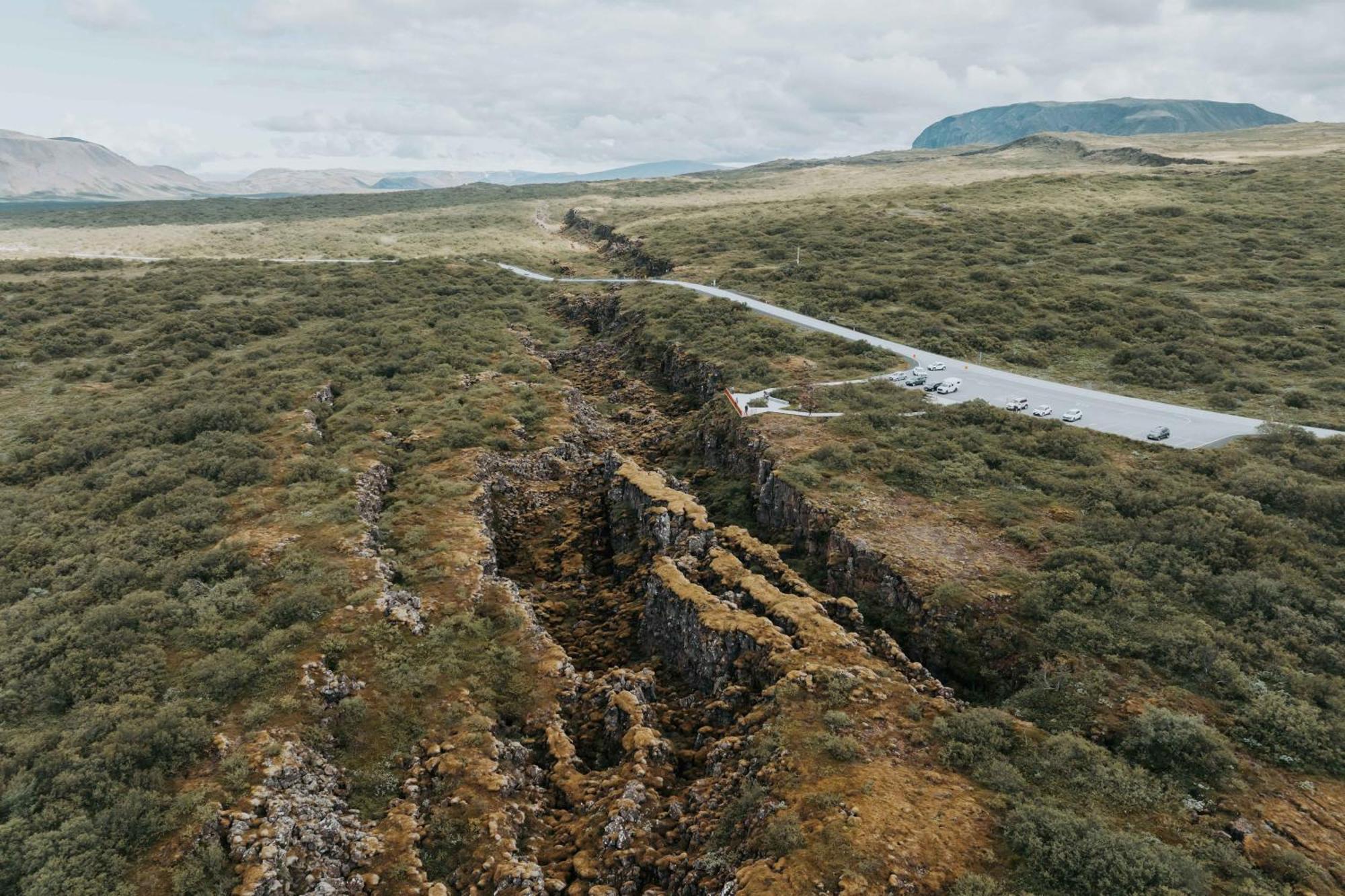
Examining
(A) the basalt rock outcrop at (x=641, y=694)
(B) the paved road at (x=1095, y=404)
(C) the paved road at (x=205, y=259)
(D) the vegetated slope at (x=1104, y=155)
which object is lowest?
(A) the basalt rock outcrop at (x=641, y=694)

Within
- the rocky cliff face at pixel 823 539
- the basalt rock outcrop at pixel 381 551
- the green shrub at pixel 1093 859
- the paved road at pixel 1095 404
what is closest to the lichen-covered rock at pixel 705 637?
the rocky cliff face at pixel 823 539

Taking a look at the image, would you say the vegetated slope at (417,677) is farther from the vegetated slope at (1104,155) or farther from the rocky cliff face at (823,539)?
the vegetated slope at (1104,155)

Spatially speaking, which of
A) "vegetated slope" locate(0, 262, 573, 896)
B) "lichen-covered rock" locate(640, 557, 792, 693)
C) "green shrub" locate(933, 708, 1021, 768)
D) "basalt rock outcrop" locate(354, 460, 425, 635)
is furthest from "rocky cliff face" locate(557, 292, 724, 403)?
"green shrub" locate(933, 708, 1021, 768)

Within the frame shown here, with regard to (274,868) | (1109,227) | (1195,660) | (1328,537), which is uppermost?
(1109,227)

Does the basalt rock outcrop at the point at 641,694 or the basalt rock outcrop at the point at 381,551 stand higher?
the basalt rock outcrop at the point at 381,551

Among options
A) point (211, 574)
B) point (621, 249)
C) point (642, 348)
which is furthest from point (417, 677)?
point (621, 249)

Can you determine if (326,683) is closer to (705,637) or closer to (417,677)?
(417,677)

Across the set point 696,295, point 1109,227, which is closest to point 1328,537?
→ point 696,295

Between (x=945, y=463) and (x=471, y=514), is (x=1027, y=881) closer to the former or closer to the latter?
(x=945, y=463)

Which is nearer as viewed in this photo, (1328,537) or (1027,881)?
(1027,881)

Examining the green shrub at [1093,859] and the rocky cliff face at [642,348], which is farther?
the rocky cliff face at [642,348]
